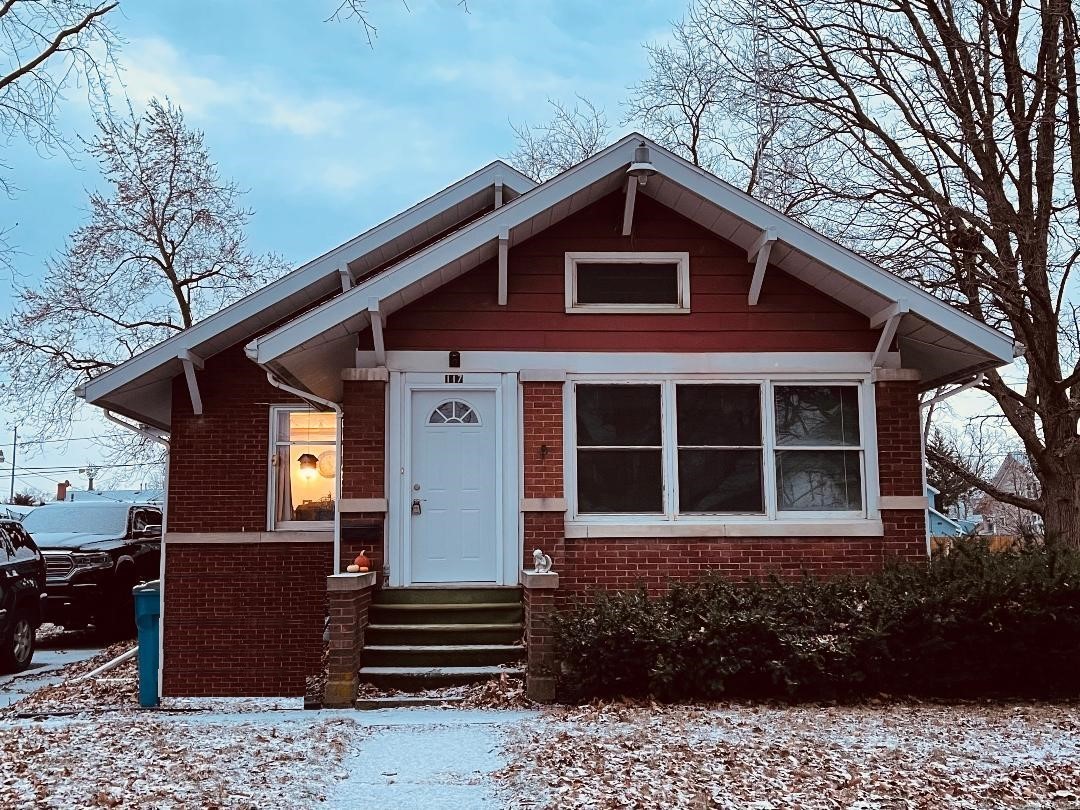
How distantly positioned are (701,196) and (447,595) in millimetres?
4700

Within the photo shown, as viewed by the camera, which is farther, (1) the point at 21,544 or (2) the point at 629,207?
(1) the point at 21,544

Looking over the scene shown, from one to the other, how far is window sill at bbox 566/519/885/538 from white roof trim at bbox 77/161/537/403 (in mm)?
4488

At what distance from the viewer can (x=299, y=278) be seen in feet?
39.3

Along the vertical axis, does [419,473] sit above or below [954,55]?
below

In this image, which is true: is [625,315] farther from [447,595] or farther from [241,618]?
[241,618]

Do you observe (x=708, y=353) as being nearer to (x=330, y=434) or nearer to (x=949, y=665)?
(x=949, y=665)

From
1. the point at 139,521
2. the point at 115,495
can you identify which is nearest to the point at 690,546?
the point at 139,521

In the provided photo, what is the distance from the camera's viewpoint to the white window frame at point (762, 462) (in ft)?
33.8

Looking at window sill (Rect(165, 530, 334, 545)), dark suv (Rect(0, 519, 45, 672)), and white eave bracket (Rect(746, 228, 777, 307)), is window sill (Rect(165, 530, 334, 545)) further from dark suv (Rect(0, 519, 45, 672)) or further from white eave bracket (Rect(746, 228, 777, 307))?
white eave bracket (Rect(746, 228, 777, 307))

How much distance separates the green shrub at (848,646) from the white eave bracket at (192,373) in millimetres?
5484

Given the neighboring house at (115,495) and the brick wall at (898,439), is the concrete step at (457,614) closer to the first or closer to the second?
the brick wall at (898,439)

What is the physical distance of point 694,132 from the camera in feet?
81.7

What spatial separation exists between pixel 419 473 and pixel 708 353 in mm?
3238

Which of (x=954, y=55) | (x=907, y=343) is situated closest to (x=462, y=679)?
(x=907, y=343)
